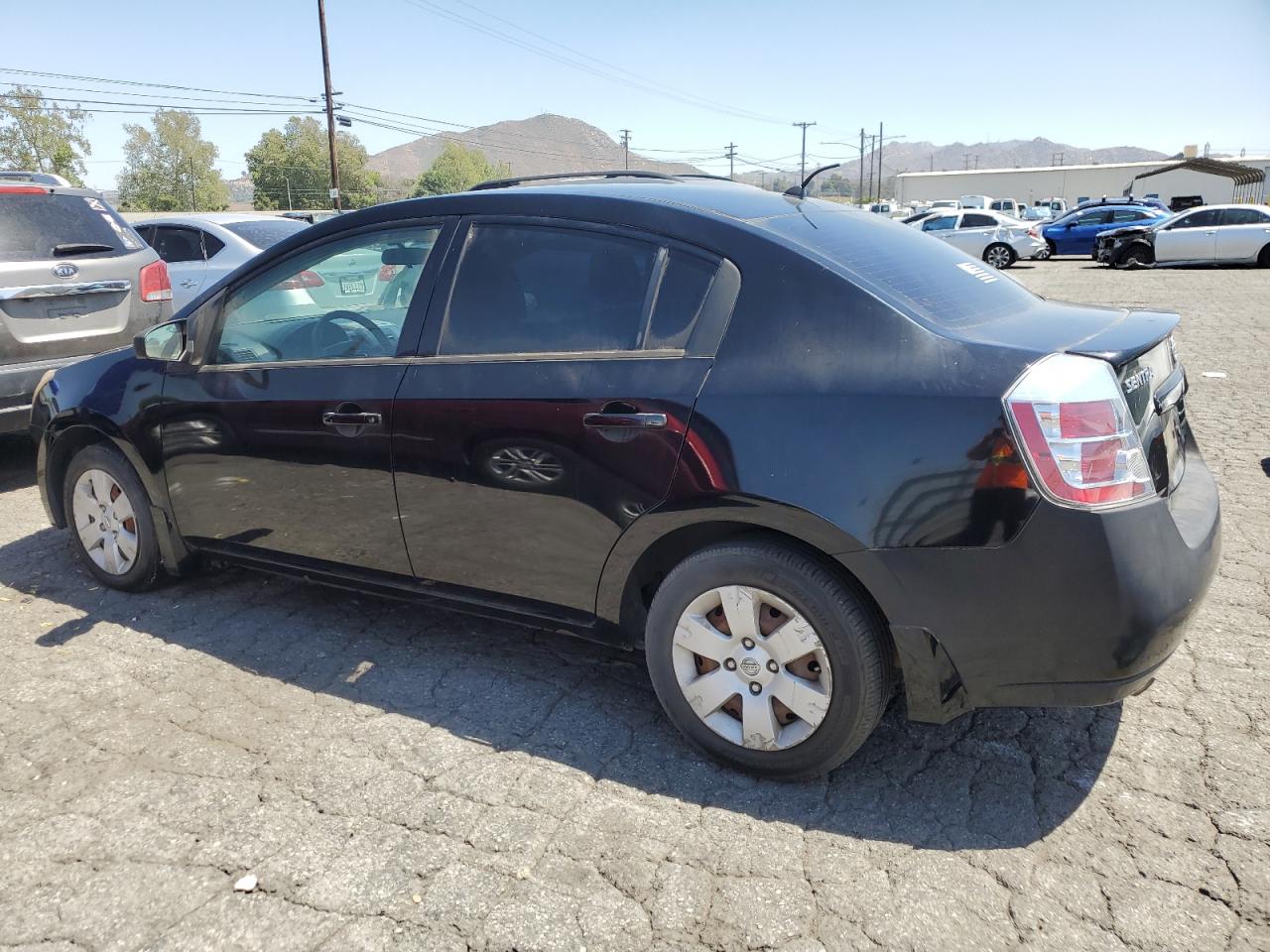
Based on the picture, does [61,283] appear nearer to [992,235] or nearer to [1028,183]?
[992,235]

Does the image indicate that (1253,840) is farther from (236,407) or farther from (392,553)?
(236,407)

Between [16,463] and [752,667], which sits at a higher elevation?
[752,667]

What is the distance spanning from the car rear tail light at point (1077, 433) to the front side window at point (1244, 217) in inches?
995

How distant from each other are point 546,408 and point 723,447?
0.62 meters

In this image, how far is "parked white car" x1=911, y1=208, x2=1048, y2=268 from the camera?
26.5m

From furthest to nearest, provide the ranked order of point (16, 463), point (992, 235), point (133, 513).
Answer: point (992, 235) → point (16, 463) → point (133, 513)

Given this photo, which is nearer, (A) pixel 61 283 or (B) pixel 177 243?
(A) pixel 61 283

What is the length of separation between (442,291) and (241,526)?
141cm

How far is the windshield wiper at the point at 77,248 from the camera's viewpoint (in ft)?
20.2

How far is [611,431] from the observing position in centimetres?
281

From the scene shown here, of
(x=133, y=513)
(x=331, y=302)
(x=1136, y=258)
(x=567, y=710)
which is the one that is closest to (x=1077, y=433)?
(x=567, y=710)

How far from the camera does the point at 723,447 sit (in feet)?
8.65

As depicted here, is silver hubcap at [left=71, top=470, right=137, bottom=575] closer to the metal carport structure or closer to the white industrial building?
the metal carport structure

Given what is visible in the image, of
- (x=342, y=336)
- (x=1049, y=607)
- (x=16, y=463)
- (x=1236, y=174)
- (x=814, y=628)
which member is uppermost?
(x=1236, y=174)
